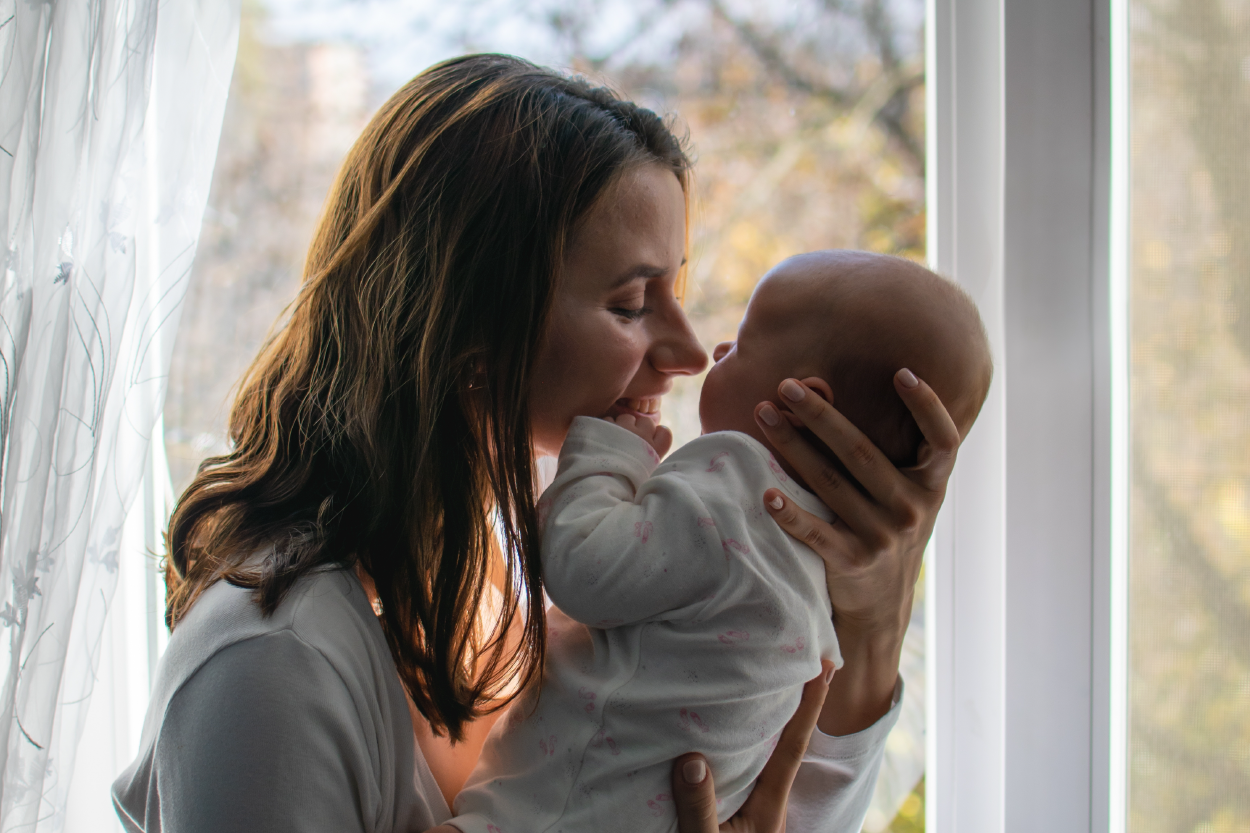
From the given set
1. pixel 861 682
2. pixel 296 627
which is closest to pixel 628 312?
pixel 296 627

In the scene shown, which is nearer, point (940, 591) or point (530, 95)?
point (530, 95)

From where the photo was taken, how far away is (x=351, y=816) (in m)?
0.76

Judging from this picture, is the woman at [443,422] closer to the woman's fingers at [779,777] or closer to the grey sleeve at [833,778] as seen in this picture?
the woman's fingers at [779,777]

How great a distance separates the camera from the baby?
79 cm

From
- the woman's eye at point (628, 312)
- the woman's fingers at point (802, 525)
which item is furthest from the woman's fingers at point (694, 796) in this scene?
the woman's eye at point (628, 312)

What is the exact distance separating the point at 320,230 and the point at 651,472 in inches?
20.4

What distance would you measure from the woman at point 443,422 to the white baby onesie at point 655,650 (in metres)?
0.04

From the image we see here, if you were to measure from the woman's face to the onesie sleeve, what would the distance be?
14 cm

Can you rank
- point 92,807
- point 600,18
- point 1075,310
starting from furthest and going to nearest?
point 600,18 → point 1075,310 → point 92,807

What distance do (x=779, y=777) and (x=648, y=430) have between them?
446mm

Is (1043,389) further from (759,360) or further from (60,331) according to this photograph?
(60,331)

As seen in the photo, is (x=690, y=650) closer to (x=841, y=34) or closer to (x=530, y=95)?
(x=530, y=95)

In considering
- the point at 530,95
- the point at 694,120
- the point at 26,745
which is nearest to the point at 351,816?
the point at 26,745

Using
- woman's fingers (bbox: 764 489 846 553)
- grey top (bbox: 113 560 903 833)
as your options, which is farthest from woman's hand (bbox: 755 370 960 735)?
grey top (bbox: 113 560 903 833)
